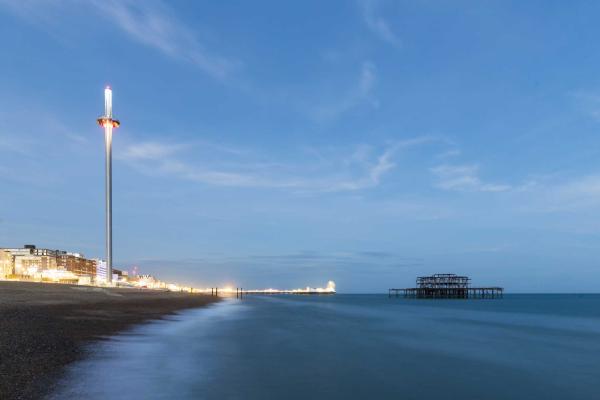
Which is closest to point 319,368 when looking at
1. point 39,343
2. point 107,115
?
point 39,343

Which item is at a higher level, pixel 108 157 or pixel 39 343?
pixel 108 157

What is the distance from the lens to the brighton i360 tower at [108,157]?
9369 centimetres

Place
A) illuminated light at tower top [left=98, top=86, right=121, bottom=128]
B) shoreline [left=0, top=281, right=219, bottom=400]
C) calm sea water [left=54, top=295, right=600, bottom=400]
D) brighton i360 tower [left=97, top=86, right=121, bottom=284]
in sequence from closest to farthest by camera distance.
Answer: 1. shoreline [left=0, top=281, right=219, bottom=400]
2. calm sea water [left=54, top=295, right=600, bottom=400]
3. brighton i360 tower [left=97, top=86, right=121, bottom=284]
4. illuminated light at tower top [left=98, top=86, right=121, bottom=128]

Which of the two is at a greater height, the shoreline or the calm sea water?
the shoreline

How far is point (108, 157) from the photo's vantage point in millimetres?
98375

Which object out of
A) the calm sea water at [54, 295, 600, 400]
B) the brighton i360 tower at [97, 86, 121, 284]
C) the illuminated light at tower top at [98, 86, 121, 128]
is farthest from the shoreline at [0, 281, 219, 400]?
the illuminated light at tower top at [98, 86, 121, 128]

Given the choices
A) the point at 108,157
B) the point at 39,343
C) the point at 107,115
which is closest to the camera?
Answer: the point at 39,343

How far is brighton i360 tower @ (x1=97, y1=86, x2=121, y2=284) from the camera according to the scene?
307 feet

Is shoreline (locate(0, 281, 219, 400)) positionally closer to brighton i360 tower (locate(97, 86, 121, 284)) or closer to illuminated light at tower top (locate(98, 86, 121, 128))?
brighton i360 tower (locate(97, 86, 121, 284))

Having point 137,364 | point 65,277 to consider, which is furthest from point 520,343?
point 65,277

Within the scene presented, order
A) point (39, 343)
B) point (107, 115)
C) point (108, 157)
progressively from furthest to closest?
point (107, 115)
point (108, 157)
point (39, 343)

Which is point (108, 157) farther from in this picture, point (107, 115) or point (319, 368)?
point (319, 368)

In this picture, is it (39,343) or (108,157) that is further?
(108,157)

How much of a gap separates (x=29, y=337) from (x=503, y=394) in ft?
59.0
